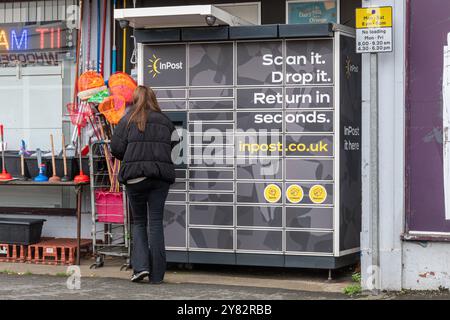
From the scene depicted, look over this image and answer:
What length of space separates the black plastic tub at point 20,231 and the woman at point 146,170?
6.64 feet

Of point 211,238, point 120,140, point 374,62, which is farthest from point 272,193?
point 374,62

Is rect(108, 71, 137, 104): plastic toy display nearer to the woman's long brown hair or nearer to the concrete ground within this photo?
the woman's long brown hair

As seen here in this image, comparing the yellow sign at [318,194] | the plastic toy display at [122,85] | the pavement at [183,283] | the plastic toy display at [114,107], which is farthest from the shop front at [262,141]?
the plastic toy display at [114,107]

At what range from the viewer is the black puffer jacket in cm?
719

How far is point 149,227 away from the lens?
740 centimetres

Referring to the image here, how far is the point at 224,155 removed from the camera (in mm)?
7902

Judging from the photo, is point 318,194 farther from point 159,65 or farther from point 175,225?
point 159,65

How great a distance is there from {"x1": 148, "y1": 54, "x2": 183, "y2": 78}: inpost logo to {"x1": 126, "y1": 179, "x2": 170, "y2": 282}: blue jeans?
1.42 meters

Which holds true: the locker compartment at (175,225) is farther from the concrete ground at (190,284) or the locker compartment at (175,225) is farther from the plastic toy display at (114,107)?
the plastic toy display at (114,107)

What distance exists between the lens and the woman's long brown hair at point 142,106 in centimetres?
724

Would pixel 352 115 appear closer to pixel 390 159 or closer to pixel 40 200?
pixel 390 159

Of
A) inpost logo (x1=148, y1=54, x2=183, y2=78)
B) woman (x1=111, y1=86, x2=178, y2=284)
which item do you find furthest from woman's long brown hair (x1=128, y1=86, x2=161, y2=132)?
inpost logo (x1=148, y1=54, x2=183, y2=78)

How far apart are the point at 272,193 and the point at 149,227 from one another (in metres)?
1.35

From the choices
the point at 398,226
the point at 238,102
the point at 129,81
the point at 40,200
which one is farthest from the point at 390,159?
the point at 40,200
